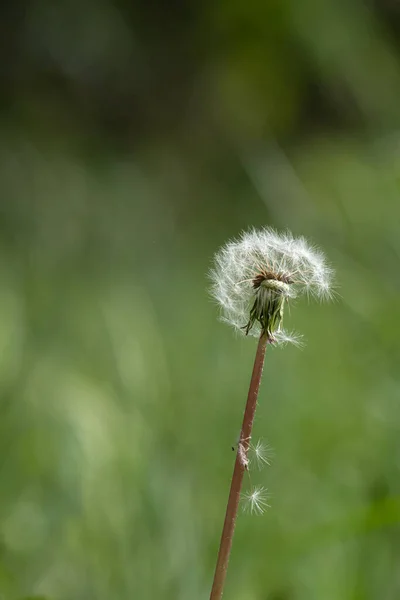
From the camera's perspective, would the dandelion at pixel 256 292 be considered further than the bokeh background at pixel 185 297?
No

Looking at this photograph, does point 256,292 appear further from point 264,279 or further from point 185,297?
point 185,297

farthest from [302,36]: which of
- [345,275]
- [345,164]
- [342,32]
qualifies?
[345,275]

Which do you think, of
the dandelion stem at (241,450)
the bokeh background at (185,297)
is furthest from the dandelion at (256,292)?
the bokeh background at (185,297)

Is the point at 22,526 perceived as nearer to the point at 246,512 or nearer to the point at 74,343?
the point at 246,512

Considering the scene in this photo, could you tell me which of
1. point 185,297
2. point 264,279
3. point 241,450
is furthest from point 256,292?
point 185,297

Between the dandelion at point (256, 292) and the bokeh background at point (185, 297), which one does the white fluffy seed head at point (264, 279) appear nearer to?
the dandelion at point (256, 292)

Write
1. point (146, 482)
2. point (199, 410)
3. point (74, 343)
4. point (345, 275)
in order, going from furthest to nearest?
point (345, 275) < point (74, 343) < point (199, 410) < point (146, 482)
